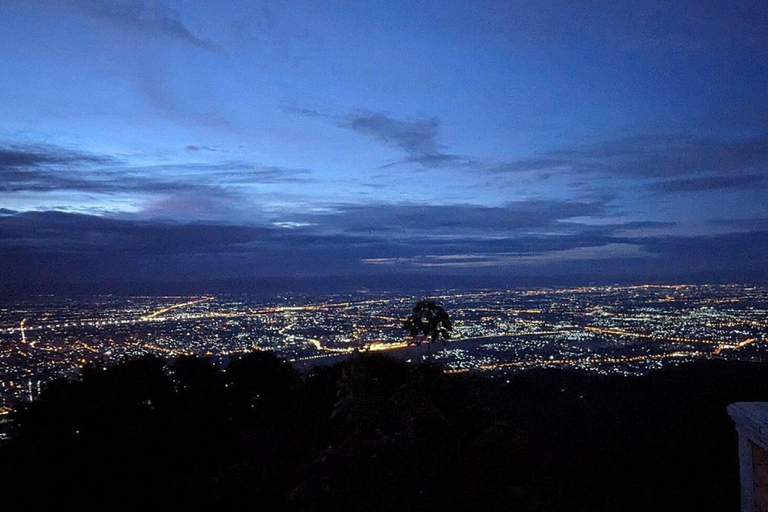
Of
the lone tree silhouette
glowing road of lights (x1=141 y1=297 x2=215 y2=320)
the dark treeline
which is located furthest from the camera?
glowing road of lights (x1=141 y1=297 x2=215 y2=320)

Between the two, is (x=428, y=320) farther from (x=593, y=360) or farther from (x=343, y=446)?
(x=593, y=360)

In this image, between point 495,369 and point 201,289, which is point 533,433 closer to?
point 495,369

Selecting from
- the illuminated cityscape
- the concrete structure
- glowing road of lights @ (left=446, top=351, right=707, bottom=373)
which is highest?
the concrete structure

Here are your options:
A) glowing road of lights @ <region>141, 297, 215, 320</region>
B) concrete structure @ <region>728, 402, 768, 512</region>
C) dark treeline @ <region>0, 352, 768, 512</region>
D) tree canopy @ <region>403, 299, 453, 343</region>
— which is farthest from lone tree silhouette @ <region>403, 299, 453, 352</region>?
glowing road of lights @ <region>141, 297, 215, 320</region>

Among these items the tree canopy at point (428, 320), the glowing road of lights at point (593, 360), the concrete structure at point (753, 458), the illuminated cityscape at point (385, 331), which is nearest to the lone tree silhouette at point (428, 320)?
the tree canopy at point (428, 320)

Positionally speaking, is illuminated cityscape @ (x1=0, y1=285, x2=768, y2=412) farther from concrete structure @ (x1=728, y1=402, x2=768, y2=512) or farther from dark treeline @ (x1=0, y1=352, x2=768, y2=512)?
concrete structure @ (x1=728, y1=402, x2=768, y2=512)

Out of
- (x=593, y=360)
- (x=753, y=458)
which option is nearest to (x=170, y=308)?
(x=593, y=360)
